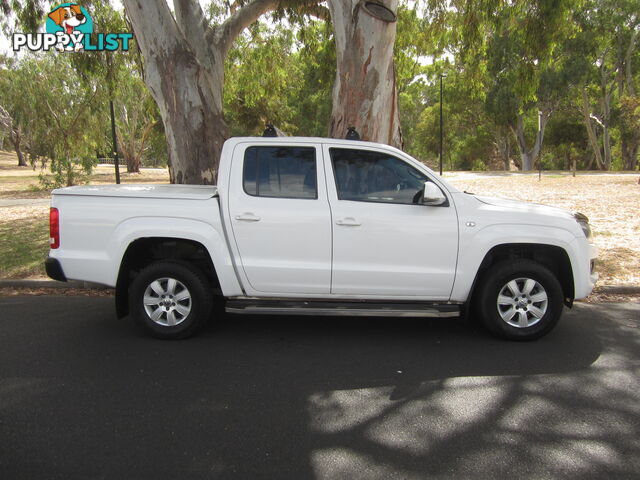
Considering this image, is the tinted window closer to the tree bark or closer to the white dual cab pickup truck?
the white dual cab pickup truck

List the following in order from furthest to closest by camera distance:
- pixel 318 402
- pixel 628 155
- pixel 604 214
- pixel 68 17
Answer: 1. pixel 628 155
2. pixel 68 17
3. pixel 604 214
4. pixel 318 402

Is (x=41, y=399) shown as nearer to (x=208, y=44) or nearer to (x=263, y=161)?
(x=263, y=161)

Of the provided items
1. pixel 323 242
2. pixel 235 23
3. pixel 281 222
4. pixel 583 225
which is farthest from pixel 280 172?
pixel 235 23

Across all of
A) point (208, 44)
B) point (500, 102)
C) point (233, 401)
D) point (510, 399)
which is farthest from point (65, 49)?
point (500, 102)

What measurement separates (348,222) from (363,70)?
390 cm

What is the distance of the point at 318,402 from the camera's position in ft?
12.3

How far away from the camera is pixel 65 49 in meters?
12.9

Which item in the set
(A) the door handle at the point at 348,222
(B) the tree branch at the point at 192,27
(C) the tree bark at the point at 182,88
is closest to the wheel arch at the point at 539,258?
(A) the door handle at the point at 348,222

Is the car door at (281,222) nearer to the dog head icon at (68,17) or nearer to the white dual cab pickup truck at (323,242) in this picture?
the white dual cab pickup truck at (323,242)

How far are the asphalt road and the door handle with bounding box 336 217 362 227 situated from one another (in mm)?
1170

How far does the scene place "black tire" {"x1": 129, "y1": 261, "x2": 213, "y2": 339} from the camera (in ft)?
16.1

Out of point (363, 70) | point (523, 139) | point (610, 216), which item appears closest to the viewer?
point (363, 70)

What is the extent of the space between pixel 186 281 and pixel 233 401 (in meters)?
1.53

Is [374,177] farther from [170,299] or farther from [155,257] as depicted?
[155,257]
